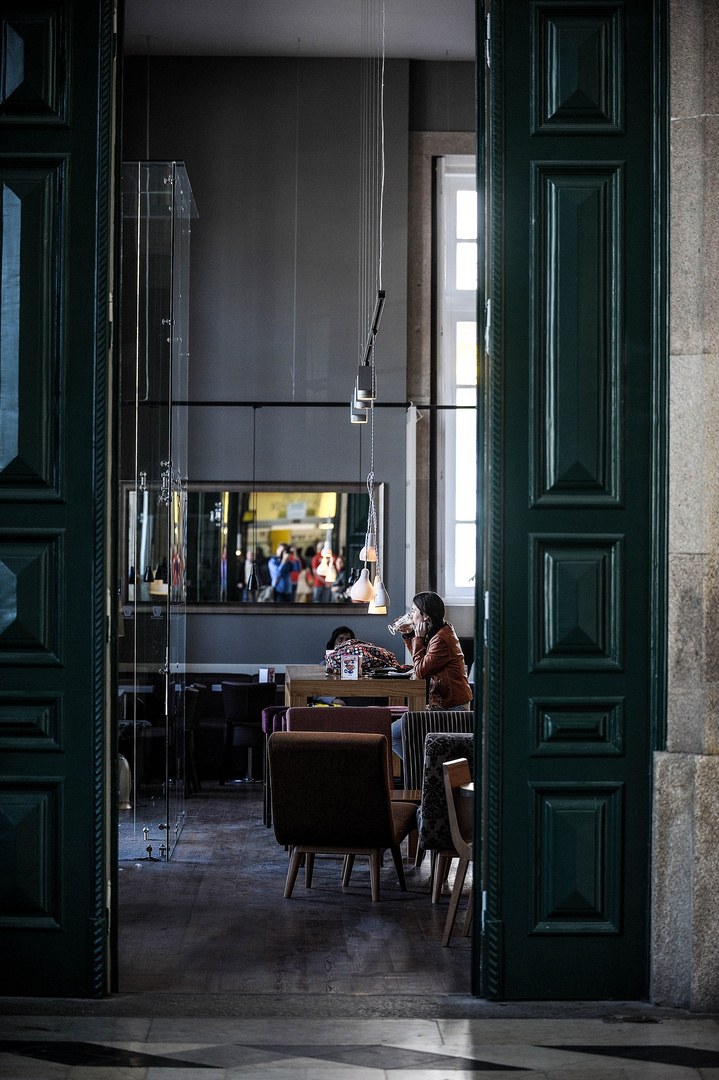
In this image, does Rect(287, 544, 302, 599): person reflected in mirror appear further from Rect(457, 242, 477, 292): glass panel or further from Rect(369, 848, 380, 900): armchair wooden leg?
Rect(369, 848, 380, 900): armchair wooden leg

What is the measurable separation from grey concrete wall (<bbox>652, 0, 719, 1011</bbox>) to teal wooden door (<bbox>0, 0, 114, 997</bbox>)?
1993mm

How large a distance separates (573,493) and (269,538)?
6.69 meters

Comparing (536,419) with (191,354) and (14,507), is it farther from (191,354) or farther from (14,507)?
(191,354)

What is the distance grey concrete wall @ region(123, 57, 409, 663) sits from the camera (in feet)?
34.2

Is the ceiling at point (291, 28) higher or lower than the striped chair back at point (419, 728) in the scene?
higher

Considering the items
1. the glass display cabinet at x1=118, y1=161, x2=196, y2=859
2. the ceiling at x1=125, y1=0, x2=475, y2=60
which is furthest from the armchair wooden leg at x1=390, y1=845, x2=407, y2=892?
the ceiling at x1=125, y1=0, x2=475, y2=60

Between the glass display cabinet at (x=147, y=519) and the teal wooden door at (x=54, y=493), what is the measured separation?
229 centimetres

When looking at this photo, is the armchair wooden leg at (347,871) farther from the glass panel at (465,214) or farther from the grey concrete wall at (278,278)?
the glass panel at (465,214)

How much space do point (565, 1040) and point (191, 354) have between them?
802 centimetres

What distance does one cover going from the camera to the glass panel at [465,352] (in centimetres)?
1102

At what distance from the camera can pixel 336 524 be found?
34.4 feet

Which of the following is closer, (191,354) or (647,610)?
(647,610)

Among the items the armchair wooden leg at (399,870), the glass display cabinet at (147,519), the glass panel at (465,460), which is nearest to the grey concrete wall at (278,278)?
the glass panel at (465,460)

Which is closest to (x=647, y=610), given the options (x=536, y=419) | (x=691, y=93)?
(x=536, y=419)
